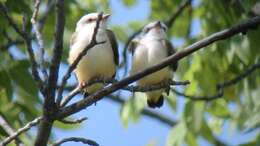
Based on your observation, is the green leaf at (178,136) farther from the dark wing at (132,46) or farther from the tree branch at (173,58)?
the tree branch at (173,58)

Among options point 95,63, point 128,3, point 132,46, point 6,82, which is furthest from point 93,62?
point 128,3

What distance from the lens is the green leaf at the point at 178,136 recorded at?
21.6ft

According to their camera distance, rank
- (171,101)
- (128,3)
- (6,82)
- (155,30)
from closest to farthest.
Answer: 1. (6,82)
2. (155,30)
3. (171,101)
4. (128,3)

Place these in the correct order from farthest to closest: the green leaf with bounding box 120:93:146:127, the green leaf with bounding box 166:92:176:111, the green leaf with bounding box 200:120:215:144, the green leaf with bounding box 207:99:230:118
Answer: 1. the green leaf with bounding box 207:99:230:118
2. the green leaf with bounding box 120:93:146:127
3. the green leaf with bounding box 166:92:176:111
4. the green leaf with bounding box 200:120:215:144

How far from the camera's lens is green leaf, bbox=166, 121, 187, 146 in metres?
6.57

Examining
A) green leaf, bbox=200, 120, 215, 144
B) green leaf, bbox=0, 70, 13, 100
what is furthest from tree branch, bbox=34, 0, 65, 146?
green leaf, bbox=200, 120, 215, 144

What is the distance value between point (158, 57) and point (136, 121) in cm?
181

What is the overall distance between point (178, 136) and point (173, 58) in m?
3.32

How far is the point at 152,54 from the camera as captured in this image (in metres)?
5.69

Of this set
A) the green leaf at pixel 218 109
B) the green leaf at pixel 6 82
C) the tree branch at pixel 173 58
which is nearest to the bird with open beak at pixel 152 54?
the green leaf at pixel 6 82

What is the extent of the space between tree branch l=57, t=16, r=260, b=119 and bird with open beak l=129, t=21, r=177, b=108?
5.84 feet

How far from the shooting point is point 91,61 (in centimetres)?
497

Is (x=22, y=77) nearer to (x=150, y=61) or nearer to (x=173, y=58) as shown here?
(x=150, y=61)

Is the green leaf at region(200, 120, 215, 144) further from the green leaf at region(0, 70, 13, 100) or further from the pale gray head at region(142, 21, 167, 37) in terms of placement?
the green leaf at region(0, 70, 13, 100)
